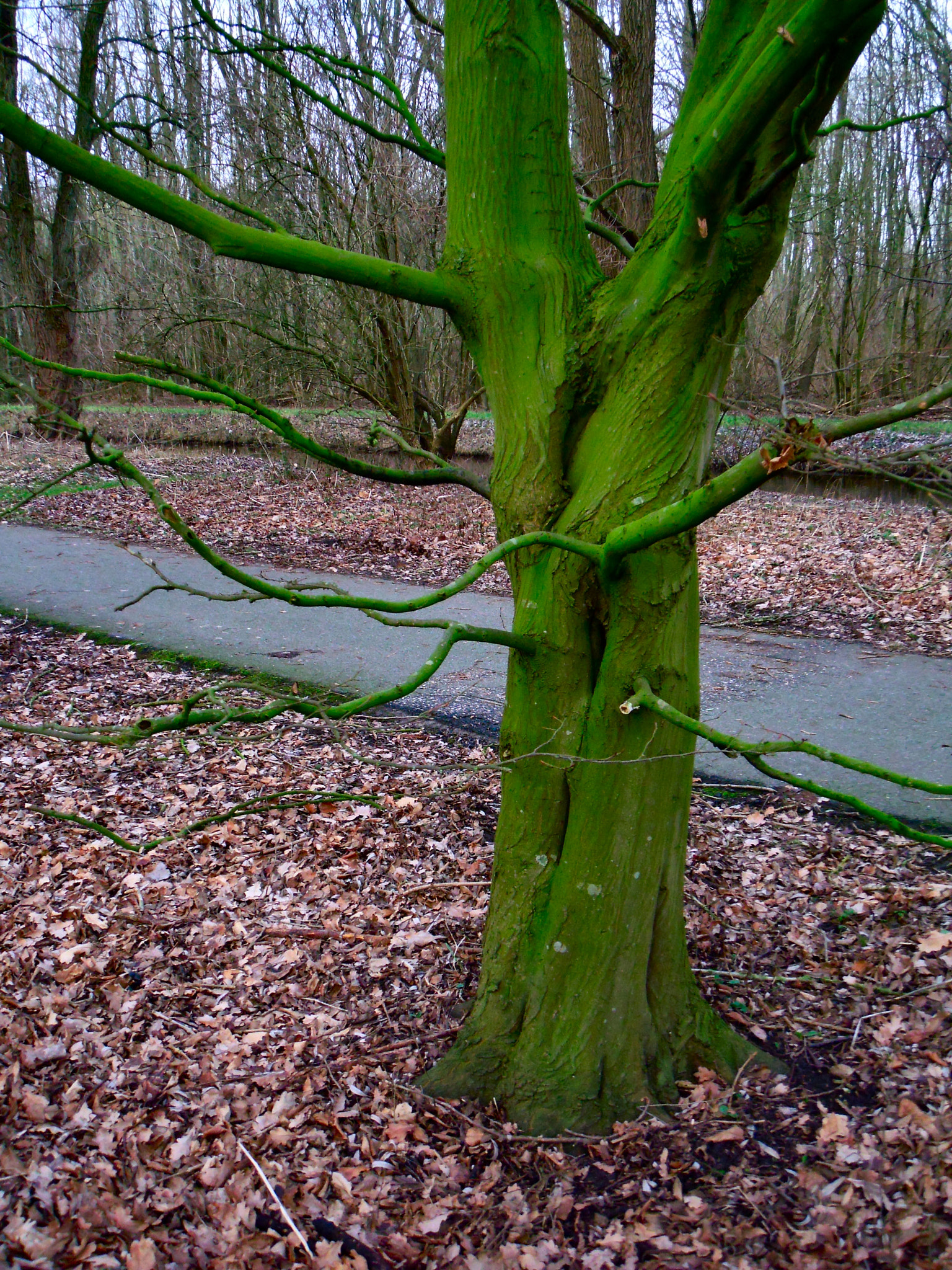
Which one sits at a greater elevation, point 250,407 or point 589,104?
point 589,104

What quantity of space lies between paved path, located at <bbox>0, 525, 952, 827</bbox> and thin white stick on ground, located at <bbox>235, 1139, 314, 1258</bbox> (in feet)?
8.08

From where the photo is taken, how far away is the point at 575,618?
2.81 metres

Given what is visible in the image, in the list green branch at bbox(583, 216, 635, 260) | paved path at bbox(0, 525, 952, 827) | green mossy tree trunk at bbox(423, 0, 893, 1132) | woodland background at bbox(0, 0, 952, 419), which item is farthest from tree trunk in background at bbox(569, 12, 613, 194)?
green mossy tree trunk at bbox(423, 0, 893, 1132)

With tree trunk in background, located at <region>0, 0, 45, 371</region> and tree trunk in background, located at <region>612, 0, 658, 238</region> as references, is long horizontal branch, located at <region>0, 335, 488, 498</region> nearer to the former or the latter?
tree trunk in background, located at <region>612, 0, 658, 238</region>

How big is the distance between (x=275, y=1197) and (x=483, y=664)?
451cm

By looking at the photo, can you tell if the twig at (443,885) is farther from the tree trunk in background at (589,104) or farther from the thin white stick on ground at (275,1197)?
the tree trunk in background at (589,104)

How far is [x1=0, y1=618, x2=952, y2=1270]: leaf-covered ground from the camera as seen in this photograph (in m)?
2.65

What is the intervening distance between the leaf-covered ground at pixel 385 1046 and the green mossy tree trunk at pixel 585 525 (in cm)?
27

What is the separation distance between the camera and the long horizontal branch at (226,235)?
7.36ft

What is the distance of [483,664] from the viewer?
6902mm

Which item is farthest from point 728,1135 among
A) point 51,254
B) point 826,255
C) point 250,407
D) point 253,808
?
point 51,254

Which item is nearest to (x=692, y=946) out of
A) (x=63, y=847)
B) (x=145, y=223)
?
(x=63, y=847)

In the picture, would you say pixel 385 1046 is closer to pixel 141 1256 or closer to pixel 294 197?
pixel 141 1256

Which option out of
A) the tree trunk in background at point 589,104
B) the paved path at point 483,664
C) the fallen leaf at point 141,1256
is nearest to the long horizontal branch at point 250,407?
the paved path at point 483,664
